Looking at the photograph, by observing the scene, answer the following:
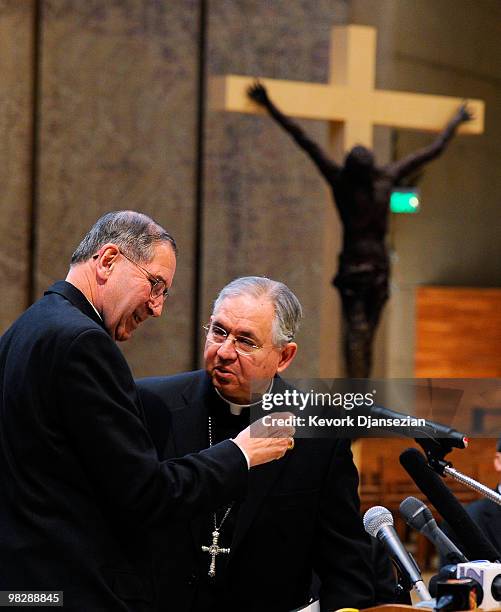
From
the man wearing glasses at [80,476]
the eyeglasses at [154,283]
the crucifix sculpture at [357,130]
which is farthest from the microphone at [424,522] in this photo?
the crucifix sculpture at [357,130]

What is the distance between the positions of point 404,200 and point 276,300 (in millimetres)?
6693

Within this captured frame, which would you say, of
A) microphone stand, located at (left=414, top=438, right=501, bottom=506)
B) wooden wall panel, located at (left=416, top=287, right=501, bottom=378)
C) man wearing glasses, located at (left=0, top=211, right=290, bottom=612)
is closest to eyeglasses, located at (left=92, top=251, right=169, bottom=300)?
man wearing glasses, located at (left=0, top=211, right=290, bottom=612)

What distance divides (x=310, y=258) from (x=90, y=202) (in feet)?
5.99

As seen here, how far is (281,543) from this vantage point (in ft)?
9.60

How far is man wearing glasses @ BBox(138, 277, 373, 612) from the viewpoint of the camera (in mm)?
2896

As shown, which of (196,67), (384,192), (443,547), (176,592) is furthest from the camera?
(196,67)

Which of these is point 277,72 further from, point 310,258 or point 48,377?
point 48,377

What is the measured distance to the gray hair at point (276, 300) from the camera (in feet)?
9.91

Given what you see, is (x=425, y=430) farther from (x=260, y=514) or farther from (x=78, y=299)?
(x=78, y=299)

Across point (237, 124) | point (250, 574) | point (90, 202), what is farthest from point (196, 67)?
point (250, 574)

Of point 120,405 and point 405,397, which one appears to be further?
point 405,397

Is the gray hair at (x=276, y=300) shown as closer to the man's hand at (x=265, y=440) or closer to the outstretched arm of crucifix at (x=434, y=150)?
the man's hand at (x=265, y=440)

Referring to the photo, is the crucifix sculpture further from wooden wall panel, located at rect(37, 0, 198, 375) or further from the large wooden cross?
wooden wall panel, located at rect(37, 0, 198, 375)

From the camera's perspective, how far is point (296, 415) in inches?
103
